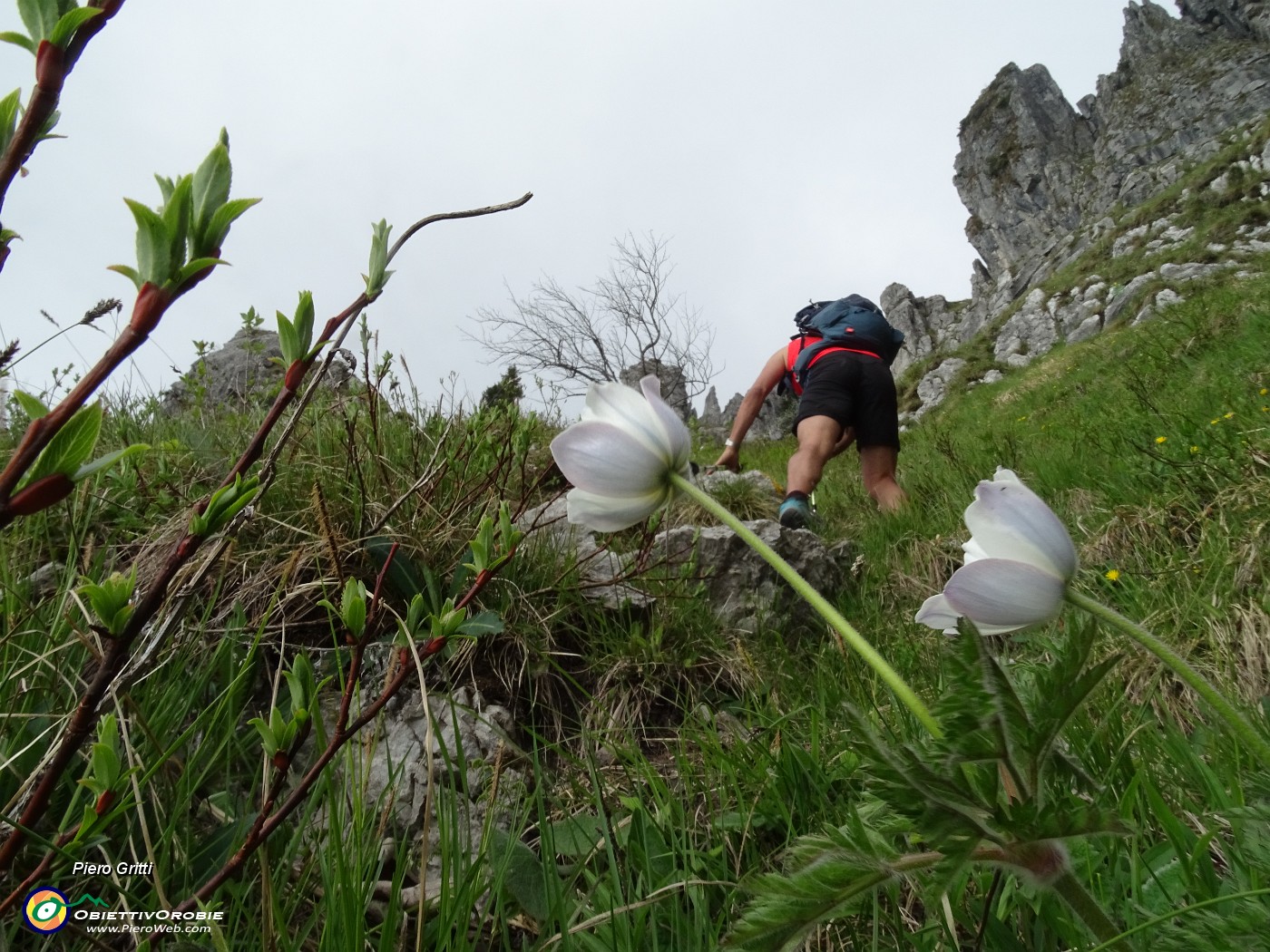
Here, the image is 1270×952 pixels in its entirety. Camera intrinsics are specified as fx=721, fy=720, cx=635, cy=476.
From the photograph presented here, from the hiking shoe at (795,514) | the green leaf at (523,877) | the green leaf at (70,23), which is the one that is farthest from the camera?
the hiking shoe at (795,514)

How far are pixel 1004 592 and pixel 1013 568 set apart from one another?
0.02 meters

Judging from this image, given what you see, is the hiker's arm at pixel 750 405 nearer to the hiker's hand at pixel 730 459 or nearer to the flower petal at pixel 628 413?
the hiker's hand at pixel 730 459

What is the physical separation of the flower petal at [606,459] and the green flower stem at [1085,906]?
53 centimetres

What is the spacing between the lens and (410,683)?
172cm

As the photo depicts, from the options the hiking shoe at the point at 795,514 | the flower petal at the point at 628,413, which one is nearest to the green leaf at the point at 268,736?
the flower petal at the point at 628,413

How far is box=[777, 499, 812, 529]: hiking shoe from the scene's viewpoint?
3.63 metres

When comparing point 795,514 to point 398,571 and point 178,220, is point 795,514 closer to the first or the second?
point 398,571

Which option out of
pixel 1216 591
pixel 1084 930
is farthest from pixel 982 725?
pixel 1216 591

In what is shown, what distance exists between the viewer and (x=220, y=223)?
17.7 inches

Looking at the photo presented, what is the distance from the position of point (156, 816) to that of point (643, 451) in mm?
888

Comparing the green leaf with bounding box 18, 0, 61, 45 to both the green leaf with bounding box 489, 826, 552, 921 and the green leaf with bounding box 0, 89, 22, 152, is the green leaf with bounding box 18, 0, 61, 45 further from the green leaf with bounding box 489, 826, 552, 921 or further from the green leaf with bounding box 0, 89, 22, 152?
the green leaf with bounding box 489, 826, 552, 921

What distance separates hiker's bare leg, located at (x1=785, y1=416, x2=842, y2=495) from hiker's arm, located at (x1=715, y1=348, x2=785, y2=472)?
1.15 feet

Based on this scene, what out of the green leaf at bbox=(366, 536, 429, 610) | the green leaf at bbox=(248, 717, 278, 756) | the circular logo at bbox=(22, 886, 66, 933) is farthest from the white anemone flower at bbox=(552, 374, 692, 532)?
the green leaf at bbox=(366, 536, 429, 610)

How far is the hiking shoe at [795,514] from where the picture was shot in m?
3.63
